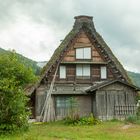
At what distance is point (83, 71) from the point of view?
145ft

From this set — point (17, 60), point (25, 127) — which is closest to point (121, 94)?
point (17, 60)

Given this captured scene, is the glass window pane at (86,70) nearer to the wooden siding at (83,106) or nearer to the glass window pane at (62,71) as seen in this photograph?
the glass window pane at (62,71)

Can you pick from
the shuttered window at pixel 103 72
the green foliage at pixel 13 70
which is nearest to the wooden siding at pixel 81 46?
the shuttered window at pixel 103 72

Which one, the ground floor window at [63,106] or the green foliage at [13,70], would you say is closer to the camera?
the green foliage at [13,70]

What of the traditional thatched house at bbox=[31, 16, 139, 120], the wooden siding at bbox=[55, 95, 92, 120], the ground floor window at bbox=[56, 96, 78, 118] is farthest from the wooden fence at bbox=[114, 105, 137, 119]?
the ground floor window at bbox=[56, 96, 78, 118]

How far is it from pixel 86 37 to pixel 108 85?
5767 mm

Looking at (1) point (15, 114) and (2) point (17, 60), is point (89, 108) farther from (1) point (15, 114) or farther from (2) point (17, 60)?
(1) point (15, 114)

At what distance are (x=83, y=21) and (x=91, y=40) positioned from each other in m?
2.69

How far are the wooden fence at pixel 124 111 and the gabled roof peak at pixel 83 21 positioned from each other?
927 centimetres

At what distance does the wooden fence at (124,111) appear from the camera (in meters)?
42.2

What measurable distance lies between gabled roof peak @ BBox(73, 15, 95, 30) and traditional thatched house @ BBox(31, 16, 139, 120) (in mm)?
150

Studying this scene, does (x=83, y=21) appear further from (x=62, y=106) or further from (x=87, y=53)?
(x=62, y=106)

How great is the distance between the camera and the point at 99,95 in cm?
4194

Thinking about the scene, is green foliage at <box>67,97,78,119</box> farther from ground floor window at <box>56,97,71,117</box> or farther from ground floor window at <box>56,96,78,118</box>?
ground floor window at <box>56,97,71,117</box>
